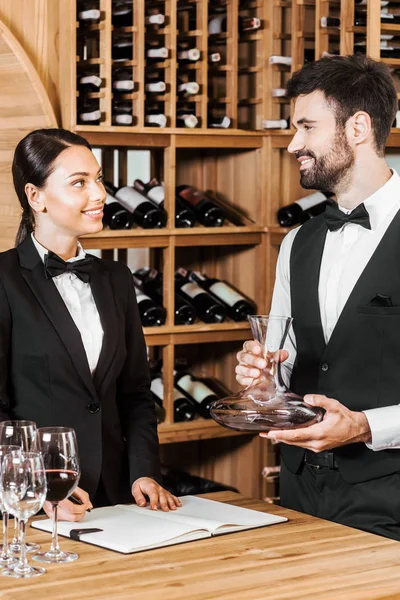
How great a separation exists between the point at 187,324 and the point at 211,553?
233cm

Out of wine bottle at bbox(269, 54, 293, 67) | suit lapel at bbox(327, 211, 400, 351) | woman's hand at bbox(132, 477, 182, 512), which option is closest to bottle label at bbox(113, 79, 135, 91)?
wine bottle at bbox(269, 54, 293, 67)

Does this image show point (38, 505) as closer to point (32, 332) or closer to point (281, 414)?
point (281, 414)

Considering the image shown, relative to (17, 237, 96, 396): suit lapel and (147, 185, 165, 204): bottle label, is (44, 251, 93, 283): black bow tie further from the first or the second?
(147, 185, 165, 204): bottle label

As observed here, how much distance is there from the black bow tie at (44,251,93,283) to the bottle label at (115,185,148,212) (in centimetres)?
139

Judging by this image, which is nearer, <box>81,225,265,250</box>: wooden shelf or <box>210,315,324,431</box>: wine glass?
<box>210,315,324,431</box>: wine glass

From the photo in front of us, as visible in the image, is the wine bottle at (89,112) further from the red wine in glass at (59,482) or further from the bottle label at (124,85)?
the red wine in glass at (59,482)

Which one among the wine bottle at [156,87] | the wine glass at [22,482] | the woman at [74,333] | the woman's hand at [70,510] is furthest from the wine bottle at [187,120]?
the wine glass at [22,482]

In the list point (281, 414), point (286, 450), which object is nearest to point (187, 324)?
point (286, 450)

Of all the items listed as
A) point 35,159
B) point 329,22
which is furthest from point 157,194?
point 35,159

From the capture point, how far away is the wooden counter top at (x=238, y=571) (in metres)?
1.77

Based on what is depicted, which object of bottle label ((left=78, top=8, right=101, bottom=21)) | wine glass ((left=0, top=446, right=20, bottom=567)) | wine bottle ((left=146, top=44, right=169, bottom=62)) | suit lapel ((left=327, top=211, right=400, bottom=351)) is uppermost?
bottle label ((left=78, top=8, right=101, bottom=21))

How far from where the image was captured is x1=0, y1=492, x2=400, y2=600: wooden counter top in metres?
1.77

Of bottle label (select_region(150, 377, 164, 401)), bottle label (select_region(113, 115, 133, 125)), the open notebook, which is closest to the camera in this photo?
the open notebook

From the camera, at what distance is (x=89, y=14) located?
3.91 m
